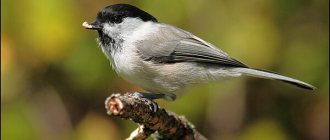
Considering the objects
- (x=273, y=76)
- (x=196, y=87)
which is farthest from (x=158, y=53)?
(x=273, y=76)

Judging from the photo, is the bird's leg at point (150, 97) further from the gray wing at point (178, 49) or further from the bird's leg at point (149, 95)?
the gray wing at point (178, 49)

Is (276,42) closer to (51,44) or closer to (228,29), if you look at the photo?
(228,29)

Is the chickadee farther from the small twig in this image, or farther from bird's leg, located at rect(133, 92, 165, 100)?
the small twig

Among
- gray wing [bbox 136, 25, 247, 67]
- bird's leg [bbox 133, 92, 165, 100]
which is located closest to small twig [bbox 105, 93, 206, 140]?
bird's leg [bbox 133, 92, 165, 100]

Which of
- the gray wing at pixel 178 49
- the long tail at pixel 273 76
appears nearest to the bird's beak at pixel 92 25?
the gray wing at pixel 178 49

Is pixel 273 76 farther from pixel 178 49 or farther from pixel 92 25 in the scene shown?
pixel 92 25

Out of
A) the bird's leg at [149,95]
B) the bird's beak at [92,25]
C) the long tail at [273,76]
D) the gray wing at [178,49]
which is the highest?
the bird's beak at [92,25]
